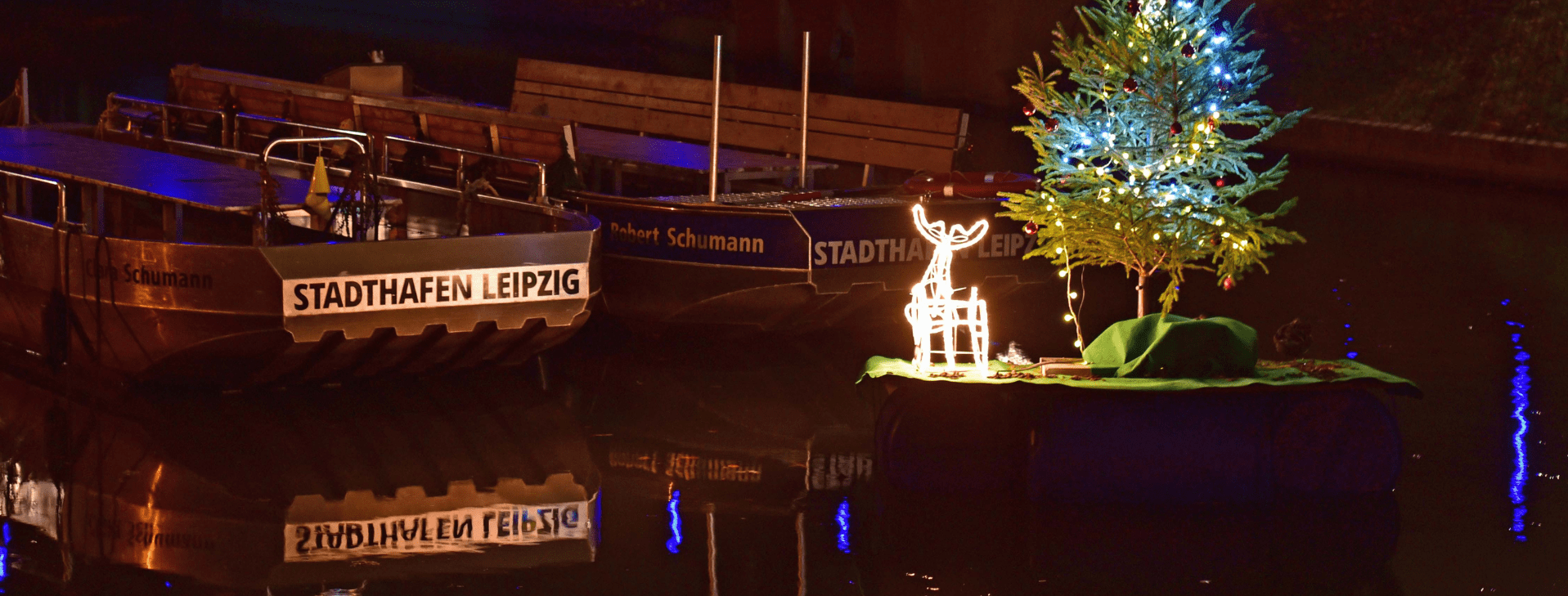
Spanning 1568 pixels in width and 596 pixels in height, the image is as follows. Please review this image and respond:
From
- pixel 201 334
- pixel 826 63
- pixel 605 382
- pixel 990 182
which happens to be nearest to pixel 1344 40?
pixel 826 63

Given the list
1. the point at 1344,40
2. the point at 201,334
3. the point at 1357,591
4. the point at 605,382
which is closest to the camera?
the point at 1357,591

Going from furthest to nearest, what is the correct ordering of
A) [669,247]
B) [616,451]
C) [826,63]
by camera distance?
[826,63] → [669,247] → [616,451]

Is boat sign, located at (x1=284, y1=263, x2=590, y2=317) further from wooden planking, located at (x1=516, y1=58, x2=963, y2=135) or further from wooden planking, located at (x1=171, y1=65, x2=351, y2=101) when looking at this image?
wooden planking, located at (x1=171, y1=65, x2=351, y2=101)

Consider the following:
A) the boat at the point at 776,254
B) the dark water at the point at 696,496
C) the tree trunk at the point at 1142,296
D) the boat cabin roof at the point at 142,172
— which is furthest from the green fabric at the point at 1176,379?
the boat cabin roof at the point at 142,172

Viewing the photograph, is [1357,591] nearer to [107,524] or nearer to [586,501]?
[586,501]

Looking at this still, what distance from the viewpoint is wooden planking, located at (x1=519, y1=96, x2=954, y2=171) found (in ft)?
49.8

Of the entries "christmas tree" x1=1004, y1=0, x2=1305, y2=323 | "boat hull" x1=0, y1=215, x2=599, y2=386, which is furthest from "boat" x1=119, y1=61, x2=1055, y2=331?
"christmas tree" x1=1004, y1=0, x2=1305, y2=323

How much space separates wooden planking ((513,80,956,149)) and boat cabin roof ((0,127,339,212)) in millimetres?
3593

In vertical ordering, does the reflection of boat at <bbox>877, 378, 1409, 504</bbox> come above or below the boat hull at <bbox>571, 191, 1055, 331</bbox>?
below

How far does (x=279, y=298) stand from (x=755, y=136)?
285 inches

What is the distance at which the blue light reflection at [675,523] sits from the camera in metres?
8.42

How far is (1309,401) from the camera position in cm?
905

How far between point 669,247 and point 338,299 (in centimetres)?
292

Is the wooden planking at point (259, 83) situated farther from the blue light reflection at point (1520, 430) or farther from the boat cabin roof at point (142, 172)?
the blue light reflection at point (1520, 430)
